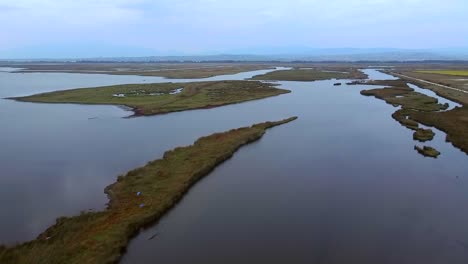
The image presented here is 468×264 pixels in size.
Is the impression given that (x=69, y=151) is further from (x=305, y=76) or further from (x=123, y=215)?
(x=305, y=76)

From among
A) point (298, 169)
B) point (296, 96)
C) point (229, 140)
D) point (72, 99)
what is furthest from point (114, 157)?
point (296, 96)

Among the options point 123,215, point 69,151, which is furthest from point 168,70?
point 123,215

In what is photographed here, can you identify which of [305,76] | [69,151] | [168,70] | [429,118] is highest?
[69,151]

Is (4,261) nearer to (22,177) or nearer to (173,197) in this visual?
(173,197)

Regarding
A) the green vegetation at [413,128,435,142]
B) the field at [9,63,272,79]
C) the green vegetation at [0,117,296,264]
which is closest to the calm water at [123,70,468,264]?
the green vegetation at [0,117,296,264]

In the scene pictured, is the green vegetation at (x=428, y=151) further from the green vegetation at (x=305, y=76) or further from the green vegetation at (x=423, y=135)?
the green vegetation at (x=305, y=76)
